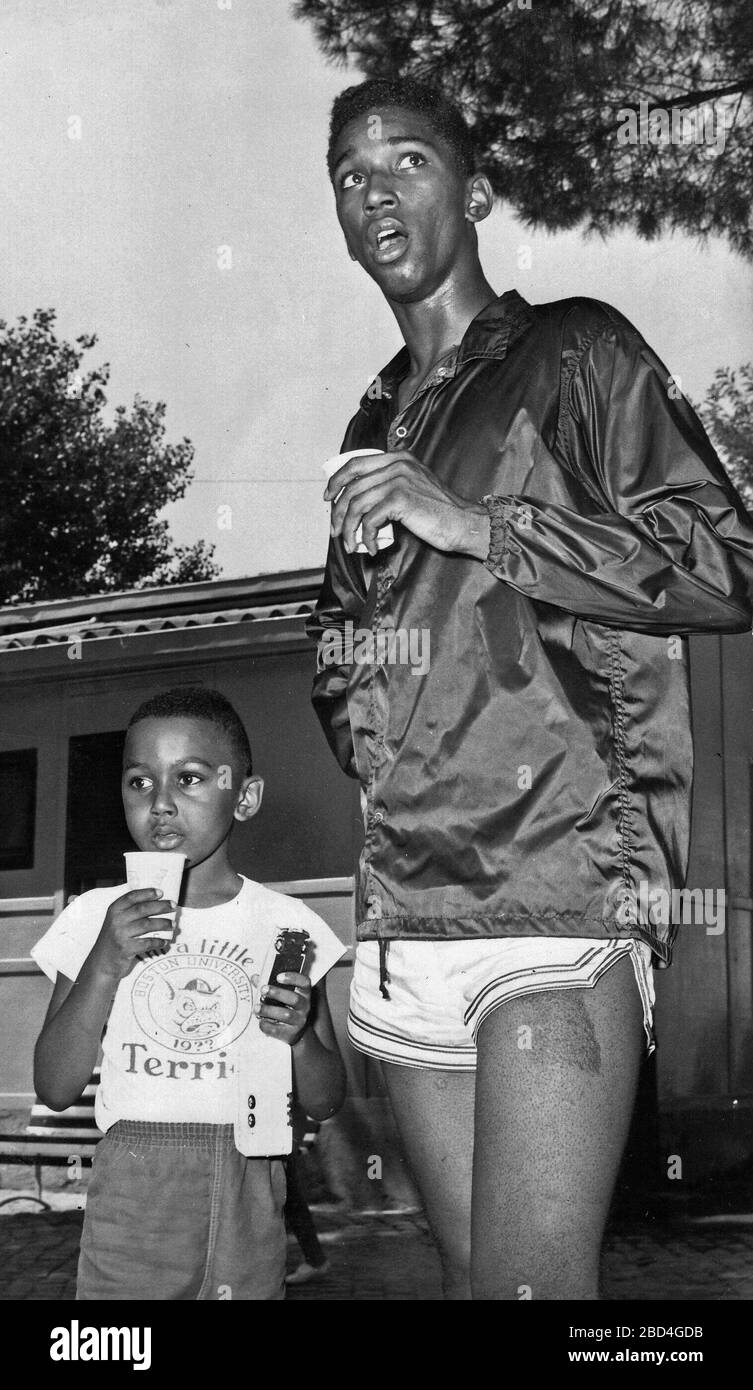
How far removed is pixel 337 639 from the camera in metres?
2.08

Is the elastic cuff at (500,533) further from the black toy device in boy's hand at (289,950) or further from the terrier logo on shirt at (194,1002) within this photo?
the terrier logo on shirt at (194,1002)

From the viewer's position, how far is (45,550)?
4988 millimetres

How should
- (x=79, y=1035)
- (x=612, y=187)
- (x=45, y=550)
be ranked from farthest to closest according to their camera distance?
(x=45, y=550) < (x=612, y=187) < (x=79, y=1035)

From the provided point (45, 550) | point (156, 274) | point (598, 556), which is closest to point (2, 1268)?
point (45, 550)

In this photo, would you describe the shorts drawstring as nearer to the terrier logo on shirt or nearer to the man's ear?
the terrier logo on shirt

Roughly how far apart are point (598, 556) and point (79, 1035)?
1.07 meters

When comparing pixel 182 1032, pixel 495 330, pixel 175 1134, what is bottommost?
pixel 175 1134

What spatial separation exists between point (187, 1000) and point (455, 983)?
0.70 meters

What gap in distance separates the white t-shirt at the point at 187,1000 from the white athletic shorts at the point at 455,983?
0.41 m

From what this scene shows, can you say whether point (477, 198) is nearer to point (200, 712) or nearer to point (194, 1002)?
point (200, 712)

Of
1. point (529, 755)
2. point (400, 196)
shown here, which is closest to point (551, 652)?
point (529, 755)

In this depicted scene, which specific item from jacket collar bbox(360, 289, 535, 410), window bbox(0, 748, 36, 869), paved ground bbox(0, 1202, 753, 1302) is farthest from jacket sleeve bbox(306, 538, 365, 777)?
window bbox(0, 748, 36, 869)

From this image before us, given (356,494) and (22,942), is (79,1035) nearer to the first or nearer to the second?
(356,494)

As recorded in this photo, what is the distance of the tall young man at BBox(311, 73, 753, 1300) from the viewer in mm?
1440
